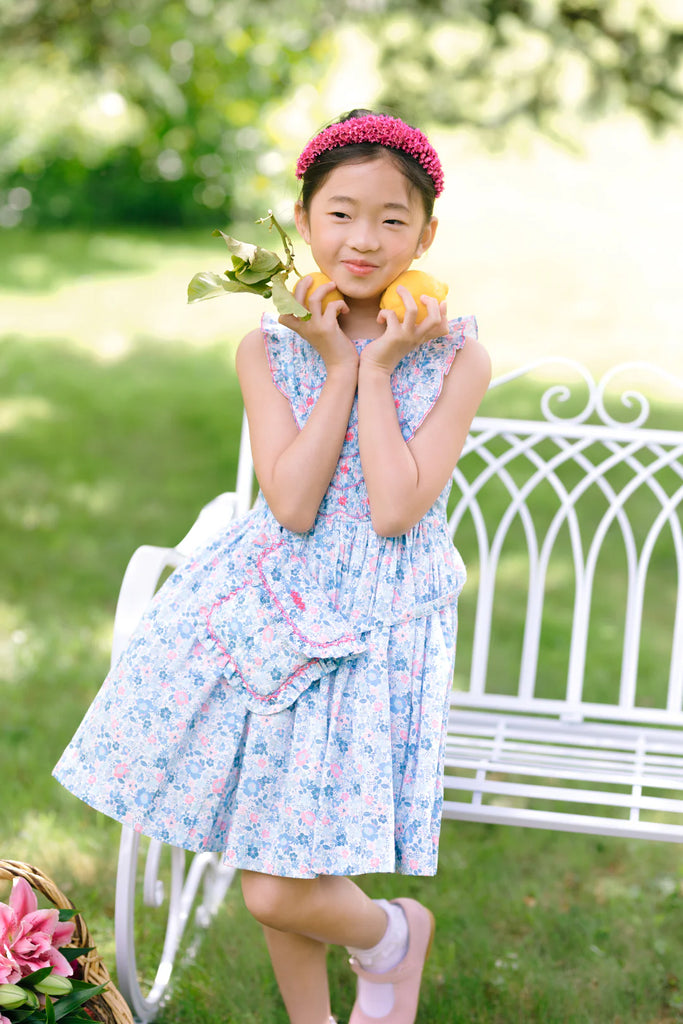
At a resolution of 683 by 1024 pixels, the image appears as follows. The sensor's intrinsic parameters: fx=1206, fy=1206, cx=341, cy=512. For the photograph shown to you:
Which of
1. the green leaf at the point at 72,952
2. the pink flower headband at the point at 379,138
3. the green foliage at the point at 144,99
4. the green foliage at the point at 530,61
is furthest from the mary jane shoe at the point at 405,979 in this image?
the green foliage at the point at 530,61

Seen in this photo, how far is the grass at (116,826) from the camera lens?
2510mm

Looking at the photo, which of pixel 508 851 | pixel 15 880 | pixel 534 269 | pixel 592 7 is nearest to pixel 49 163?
pixel 534 269

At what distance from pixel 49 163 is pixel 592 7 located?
526 cm

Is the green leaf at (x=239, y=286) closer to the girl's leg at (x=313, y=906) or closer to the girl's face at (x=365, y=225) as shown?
the girl's face at (x=365, y=225)

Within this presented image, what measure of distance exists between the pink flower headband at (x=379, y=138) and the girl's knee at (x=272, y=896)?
1.22 metres

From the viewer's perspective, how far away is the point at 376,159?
6.64 ft

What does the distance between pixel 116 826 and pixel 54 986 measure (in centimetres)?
126

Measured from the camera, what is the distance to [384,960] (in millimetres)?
2242

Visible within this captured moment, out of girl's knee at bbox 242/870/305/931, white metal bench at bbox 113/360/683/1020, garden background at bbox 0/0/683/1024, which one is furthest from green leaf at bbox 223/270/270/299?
girl's knee at bbox 242/870/305/931

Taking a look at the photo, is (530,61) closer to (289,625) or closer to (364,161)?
(364,161)

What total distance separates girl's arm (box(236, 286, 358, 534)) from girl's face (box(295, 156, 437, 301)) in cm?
8

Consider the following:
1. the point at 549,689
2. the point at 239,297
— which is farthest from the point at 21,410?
the point at 549,689

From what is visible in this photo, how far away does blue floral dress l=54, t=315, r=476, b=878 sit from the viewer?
1.97 metres

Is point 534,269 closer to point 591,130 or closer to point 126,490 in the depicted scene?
point 591,130
